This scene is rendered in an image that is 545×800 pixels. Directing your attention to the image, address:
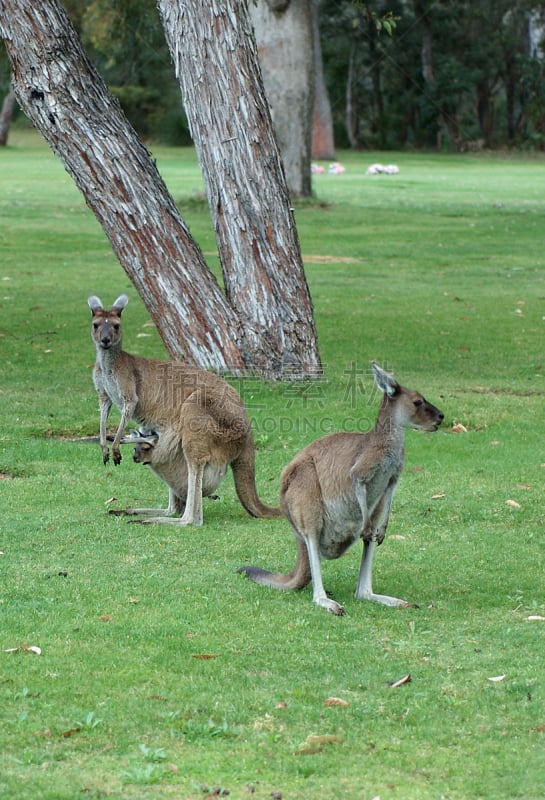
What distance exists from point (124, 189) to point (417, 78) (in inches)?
1855

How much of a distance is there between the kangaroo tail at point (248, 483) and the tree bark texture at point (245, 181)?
3359mm

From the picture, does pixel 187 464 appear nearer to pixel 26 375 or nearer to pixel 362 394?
pixel 362 394

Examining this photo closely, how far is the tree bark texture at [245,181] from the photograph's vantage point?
10289 millimetres

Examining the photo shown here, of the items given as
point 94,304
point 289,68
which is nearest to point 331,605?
point 94,304

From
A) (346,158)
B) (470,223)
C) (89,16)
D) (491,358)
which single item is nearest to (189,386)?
(491,358)

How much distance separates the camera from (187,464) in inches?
273

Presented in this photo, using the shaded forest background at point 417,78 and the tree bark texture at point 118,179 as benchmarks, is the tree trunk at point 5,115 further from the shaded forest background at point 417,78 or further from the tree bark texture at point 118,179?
the tree bark texture at point 118,179

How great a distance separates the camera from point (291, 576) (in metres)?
5.71

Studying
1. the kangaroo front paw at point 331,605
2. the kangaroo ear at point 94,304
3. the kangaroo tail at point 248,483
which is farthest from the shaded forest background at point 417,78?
the kangaroo front paw at point 331,605

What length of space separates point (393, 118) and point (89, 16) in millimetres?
26266

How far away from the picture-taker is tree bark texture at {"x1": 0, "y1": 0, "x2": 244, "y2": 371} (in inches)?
377

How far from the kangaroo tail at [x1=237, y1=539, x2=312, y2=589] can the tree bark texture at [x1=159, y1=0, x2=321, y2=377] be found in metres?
4.74

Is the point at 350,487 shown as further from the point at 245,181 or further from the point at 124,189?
the point at 245,181

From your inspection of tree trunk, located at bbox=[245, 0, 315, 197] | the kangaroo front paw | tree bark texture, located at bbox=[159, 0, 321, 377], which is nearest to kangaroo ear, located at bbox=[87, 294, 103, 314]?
the kangaroo front paw
